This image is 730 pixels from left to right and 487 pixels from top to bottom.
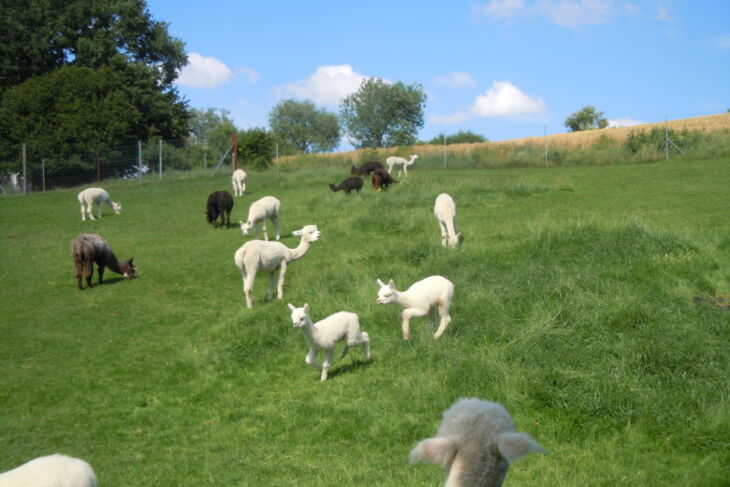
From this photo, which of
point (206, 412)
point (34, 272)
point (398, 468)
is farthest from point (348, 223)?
point (398, 468)

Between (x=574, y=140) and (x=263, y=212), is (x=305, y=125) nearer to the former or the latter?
(x=574, y=140)

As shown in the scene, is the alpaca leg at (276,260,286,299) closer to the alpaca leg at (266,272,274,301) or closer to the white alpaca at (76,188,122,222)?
the alpaca leg at (266,272,274,301)

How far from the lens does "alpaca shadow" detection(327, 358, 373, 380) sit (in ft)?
29.9

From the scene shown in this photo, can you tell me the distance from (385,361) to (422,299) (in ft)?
3.14

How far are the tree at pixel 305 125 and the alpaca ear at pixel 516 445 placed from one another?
99832 mm

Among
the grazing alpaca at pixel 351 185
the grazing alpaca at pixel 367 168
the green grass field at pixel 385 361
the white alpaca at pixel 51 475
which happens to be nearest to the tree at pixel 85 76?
the grazing alpaca at pixel 367 168

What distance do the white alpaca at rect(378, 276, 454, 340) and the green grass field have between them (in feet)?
0.85

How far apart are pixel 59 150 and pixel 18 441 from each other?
31.4 metres

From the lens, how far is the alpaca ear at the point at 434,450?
7.49ft

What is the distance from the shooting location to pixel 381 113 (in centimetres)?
7125

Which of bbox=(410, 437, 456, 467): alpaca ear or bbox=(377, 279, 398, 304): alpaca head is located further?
bbox=(377, 279, 398, 304): alpaca head

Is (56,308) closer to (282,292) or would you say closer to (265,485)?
(282,292)

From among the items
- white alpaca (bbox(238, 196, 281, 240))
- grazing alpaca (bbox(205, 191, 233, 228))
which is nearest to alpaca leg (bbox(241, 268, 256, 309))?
white alpaca (bbox(238, 196, 281, 240))

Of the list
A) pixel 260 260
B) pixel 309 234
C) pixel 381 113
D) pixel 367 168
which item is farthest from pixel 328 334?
pixel 381 113
